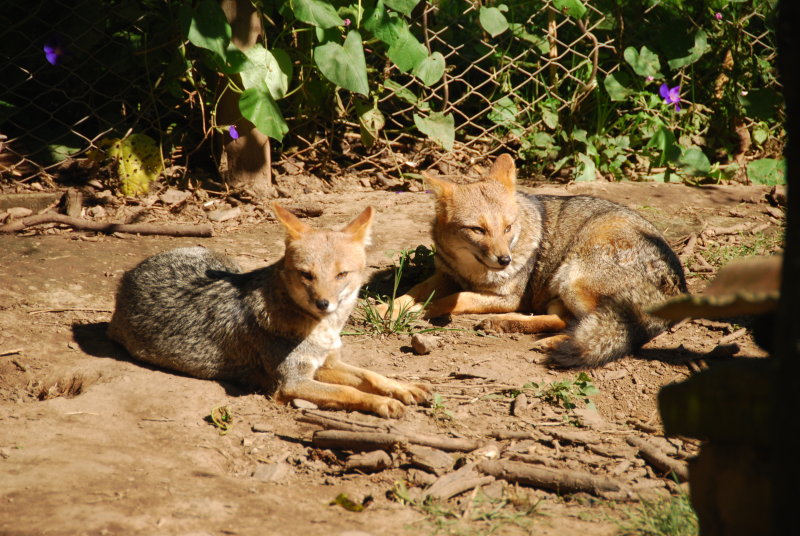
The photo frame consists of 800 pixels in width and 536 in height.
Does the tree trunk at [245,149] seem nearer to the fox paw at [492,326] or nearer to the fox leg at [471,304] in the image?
the fox leg at [471,304]

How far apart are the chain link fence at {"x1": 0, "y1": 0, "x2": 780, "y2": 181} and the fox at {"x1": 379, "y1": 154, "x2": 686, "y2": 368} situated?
7.39 ft

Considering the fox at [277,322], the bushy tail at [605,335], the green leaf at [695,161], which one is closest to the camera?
the fox at [277,322]

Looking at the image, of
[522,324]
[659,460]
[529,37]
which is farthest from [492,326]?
[529,37]

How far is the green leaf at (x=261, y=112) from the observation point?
6637 millimetres

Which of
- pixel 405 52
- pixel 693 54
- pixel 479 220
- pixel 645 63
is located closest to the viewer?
pixel 479 220

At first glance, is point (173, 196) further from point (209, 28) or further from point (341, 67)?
point (341, 67)

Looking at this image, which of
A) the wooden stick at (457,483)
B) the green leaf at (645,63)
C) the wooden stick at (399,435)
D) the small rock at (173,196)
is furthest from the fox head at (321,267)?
the green leaf at (645,63)

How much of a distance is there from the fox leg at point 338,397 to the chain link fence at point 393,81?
3.77 m

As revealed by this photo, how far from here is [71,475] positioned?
3.36m

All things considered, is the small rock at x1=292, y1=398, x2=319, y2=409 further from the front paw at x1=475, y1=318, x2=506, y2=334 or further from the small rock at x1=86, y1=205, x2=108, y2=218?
the small rock at x1=86, y1=205, x2=108, y2=218

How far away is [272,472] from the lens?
12.0 feet

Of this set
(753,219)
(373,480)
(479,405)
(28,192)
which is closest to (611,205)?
(753,219)

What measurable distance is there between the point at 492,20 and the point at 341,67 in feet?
6.07

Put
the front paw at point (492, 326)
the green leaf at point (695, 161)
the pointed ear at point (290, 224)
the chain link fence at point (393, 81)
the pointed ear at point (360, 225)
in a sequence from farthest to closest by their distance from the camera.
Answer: the green leaf at point (695, 161) < the chain link fence at point (393, 81) < the front paw at point (492, 326) < the pointed ear at point (360, 225) < the pointed ear at point (290, 224)
